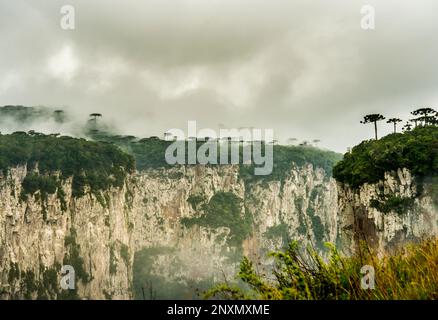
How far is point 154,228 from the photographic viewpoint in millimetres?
150250

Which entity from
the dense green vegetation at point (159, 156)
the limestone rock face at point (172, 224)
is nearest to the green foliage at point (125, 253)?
the limestone rock face at point (172, 224)

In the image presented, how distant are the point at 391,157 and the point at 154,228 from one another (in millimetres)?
117563

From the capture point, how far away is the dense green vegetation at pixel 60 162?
97.7 meters

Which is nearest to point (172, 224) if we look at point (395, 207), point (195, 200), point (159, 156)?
point (195, 200)

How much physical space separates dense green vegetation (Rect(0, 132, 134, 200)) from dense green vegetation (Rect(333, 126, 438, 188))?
74.7m

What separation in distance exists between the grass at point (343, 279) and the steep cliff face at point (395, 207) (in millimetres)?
36655

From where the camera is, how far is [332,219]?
17238cm

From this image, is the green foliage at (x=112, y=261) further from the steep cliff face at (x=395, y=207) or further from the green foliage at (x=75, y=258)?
the steep cliff face at (x=395, y=207)

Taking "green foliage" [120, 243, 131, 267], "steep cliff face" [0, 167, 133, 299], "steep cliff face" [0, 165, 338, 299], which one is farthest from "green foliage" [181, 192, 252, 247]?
"steep cliff face" [0, 167, 133, 299]

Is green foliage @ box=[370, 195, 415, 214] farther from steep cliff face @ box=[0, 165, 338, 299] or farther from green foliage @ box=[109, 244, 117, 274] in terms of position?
green foliage @ box=[109, 244, 117, 274]

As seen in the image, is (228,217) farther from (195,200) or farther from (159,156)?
(159,156)

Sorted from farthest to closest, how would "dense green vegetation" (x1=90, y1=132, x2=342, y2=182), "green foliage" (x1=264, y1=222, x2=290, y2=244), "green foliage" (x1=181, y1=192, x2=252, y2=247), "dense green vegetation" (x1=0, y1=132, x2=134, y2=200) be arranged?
1. "green foliage" (x1=264, y1=222, x2=290, y2=244)
2. "dense green vegetation" (x1=90, y1=132, x2=342, y2=182)
3. "green foliage" (x1=181, y1=192, x2=252, y2=247)
4. "dense green vegetation" (x1=0, y1=132, x2=134, y2=200)

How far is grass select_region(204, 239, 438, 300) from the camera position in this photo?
3.85 m
